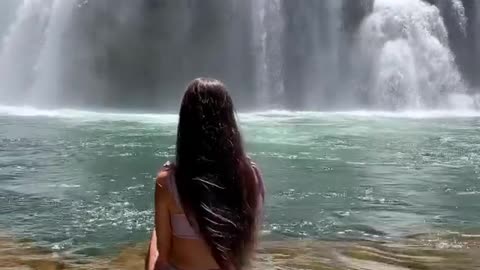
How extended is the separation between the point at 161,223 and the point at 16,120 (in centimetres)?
2174

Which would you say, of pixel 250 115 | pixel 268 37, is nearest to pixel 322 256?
pixel 250 115

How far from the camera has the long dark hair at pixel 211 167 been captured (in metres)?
2.35

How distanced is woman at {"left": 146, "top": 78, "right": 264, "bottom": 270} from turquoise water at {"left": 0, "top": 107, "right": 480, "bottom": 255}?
4.16 meters

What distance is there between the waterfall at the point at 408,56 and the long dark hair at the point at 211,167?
29.2 meters

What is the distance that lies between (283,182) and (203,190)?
8.18m

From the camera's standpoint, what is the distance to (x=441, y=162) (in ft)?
42.2

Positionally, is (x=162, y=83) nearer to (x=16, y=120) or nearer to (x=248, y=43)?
(x=248, y=43)

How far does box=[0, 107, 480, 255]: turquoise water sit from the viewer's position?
7.44 m

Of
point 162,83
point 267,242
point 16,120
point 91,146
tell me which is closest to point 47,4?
point 162,83

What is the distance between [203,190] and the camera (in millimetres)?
2354

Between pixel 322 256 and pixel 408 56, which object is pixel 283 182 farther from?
pixel 408 56

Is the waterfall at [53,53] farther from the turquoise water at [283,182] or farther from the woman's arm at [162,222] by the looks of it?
the woman's arm at [162,222]

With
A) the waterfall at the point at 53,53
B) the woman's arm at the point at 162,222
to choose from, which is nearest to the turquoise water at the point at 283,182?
the woman's arm at the point at 162,222

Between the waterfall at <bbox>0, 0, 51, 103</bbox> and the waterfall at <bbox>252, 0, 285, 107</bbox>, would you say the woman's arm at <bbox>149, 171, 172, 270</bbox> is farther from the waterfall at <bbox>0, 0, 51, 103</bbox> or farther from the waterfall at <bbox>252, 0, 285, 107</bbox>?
the waterfall at <bbox>0, 0, 51, 103</bbox>
